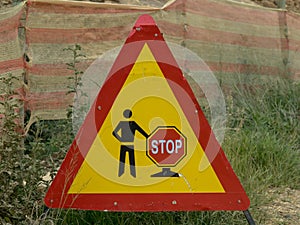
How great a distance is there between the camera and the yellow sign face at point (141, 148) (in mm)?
3297

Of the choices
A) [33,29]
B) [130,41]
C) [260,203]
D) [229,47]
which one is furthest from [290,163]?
[229,47]

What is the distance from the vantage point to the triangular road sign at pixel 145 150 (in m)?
3.29

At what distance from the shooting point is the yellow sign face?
10.8 ft

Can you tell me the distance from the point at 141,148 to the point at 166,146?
126 mm

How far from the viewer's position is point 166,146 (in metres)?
3.33

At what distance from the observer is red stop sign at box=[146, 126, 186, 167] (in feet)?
10.9

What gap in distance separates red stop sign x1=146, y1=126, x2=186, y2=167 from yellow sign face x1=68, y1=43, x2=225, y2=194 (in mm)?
10

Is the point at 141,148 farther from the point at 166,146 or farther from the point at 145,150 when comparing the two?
the point at 166,146

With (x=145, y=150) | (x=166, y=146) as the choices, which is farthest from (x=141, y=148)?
(x=166, y=146)

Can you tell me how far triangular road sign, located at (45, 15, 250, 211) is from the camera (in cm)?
329

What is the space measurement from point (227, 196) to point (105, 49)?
4.09m

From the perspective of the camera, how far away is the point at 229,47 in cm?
860

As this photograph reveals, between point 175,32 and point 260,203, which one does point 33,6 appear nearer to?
point 175,32

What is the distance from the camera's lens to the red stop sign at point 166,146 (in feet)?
10.9
